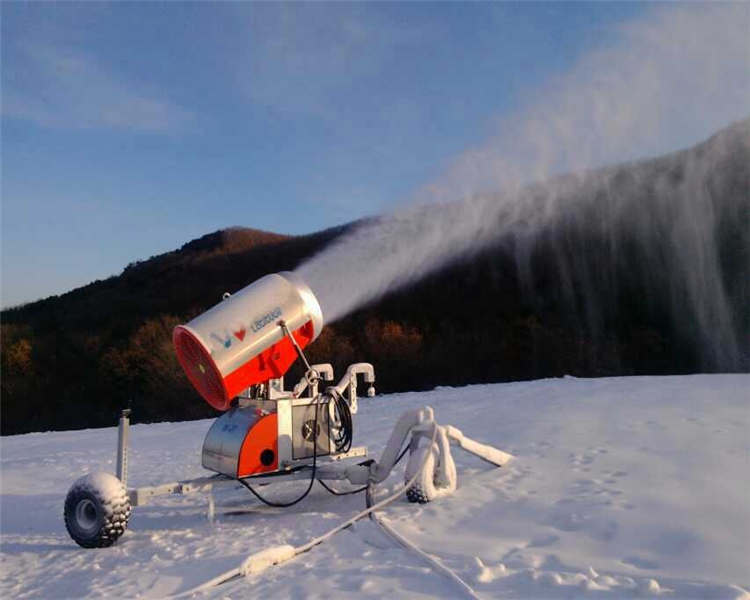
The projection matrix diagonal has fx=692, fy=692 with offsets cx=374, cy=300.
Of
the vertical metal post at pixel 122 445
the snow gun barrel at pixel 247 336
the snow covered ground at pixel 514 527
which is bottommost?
the snow covered ground at pixel 514 527

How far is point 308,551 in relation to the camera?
205 inches

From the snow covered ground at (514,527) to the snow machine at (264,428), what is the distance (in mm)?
338

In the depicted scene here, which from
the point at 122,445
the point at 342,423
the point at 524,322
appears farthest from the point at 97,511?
the point at 524,322

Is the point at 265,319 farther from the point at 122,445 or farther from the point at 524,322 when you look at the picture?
the point at 524,322

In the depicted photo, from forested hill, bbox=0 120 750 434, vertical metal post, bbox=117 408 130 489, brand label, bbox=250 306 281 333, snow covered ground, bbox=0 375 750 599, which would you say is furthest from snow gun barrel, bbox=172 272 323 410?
forested hill, bbox=0 120 750 434

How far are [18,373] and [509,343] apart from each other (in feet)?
83.6

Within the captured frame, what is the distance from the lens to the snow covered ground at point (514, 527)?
13.9 ft

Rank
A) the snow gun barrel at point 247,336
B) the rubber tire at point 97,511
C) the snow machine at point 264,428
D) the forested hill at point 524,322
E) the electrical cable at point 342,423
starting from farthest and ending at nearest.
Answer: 1. the forested hill at point 524,322
2. the electrical cable at point 342,423
3. the snow gun barrel at point 247,336
4. the snow machine at point 264,428
5. the rubber tire at point 97,511

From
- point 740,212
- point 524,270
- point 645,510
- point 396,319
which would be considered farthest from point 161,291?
point 645,510

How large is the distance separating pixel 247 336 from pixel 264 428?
0.88 meters

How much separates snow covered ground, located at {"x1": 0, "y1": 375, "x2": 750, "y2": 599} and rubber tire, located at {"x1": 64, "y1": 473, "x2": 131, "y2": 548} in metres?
0.15

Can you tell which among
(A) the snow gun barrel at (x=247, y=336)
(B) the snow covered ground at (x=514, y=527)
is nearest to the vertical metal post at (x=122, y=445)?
(B) the snow covered ground at (x=514, y=527)

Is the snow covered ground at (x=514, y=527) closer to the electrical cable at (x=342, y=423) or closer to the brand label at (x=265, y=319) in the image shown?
the electrical cable at (x=342, y=423)

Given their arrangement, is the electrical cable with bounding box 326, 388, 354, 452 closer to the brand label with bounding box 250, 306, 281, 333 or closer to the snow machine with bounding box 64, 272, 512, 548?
the snow machine with bounding box 64, 272, 512, 548
